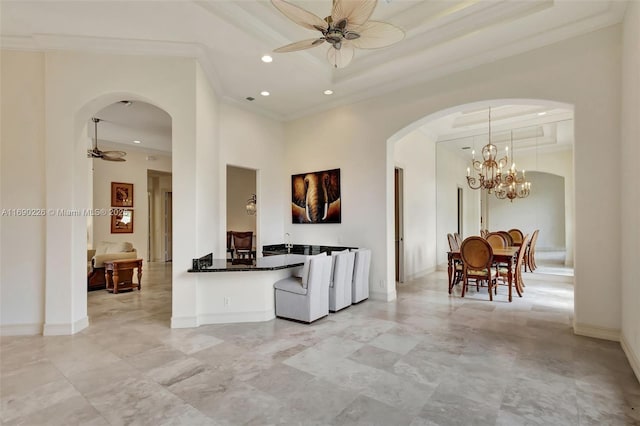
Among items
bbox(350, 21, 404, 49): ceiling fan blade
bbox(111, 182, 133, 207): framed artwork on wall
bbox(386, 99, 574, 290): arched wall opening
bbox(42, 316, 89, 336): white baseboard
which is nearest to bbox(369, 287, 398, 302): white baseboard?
bbox(386, 99, 574, 290): arched wall opening

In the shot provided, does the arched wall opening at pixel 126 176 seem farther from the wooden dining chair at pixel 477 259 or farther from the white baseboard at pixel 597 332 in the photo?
the white baseboard at pixel 597 332

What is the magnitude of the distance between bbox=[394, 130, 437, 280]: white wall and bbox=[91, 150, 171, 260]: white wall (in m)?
7.10

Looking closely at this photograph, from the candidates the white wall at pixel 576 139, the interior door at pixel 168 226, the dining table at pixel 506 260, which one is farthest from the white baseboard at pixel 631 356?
the interior door at pixel 168 226

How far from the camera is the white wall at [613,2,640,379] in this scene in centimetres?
271

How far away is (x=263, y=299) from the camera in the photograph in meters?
4.18

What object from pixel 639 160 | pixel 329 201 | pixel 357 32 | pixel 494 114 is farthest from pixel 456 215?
pixel 357 32

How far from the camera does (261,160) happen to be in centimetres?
624

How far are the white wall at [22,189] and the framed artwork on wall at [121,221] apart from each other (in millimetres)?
4909

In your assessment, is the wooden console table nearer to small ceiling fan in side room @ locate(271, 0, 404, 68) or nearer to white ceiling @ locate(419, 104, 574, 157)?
small ceiling fan in side room @ locate(271, 0, 404, 68)

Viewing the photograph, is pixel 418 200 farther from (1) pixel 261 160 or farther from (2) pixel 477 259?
(1) pixel 261 160

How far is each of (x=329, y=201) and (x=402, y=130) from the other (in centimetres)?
188

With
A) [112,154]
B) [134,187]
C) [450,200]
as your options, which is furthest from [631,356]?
[134,187]

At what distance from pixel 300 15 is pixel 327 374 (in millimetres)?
3079

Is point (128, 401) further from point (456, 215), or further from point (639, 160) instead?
point (456, 215)
